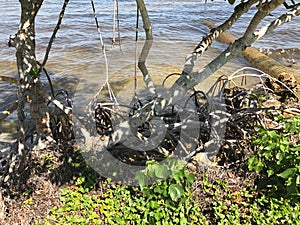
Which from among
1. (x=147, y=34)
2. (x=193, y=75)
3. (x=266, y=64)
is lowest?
(x=266, y=64)

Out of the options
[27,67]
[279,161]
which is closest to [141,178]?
[279,161]

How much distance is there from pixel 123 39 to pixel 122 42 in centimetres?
17

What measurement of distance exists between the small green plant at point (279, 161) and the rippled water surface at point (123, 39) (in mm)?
3501

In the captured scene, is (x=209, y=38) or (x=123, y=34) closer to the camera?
(x=209, y=38)

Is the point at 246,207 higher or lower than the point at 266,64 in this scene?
higher

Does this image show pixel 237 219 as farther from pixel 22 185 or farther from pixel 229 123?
pixel 22 185

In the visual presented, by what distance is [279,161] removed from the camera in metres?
2.71

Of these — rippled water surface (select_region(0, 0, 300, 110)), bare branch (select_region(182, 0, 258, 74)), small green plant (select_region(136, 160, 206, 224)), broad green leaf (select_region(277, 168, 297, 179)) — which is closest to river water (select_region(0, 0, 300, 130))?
rippled water surface (select_region(0, 0, 300, 110))

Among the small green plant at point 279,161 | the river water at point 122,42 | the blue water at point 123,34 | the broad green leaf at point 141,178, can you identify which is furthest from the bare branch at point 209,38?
the blue water at point 123,34

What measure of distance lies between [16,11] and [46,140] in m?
9.64

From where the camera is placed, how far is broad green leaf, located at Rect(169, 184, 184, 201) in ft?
8.43

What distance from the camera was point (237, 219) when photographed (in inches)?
106

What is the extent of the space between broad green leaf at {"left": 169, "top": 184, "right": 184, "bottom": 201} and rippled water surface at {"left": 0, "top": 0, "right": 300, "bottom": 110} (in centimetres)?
368

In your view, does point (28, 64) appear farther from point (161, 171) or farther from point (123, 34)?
point (123, 34)
